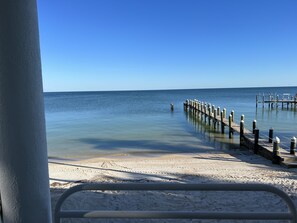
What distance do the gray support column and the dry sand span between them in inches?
168

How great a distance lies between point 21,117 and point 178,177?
805cm

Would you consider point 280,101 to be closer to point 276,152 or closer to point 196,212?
point 276,152

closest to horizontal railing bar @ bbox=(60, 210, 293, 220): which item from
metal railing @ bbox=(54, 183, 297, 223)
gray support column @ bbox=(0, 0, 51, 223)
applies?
metal railing @ bbox=(54, 183, 297, 223)

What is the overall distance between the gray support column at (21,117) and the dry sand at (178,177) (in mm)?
4274

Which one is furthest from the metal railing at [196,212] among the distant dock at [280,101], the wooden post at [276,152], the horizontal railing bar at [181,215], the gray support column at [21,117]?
the distant dock at [280,101]

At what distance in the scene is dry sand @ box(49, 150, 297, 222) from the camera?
580 cm

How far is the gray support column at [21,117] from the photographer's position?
1.52 meters

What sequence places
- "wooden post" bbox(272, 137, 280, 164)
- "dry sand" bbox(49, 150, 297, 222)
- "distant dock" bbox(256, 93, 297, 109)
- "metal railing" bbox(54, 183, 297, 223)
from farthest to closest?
"distant dock" bbox(256, 93, 297, 109) < "wooden post" bbox(272, 137, 280, 164) < "dry sand" bbox(49, 150, 297, 222) < "metal railing" bbox(54, 183, 297, 223)

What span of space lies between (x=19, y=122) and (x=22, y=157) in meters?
0.22

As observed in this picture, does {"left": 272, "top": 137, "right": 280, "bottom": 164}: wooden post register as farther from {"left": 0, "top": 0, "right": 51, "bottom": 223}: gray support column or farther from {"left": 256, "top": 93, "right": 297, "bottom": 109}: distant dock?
{"left": 256, "top": 93, "right": 297, "bottom": 109}: distant dock

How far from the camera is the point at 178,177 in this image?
9.06m

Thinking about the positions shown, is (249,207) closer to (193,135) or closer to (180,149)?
(180,149)

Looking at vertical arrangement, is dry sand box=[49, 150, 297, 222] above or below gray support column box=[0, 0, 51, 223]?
below

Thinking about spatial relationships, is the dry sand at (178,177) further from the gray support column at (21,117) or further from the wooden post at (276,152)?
the gray support column at (21,117)
